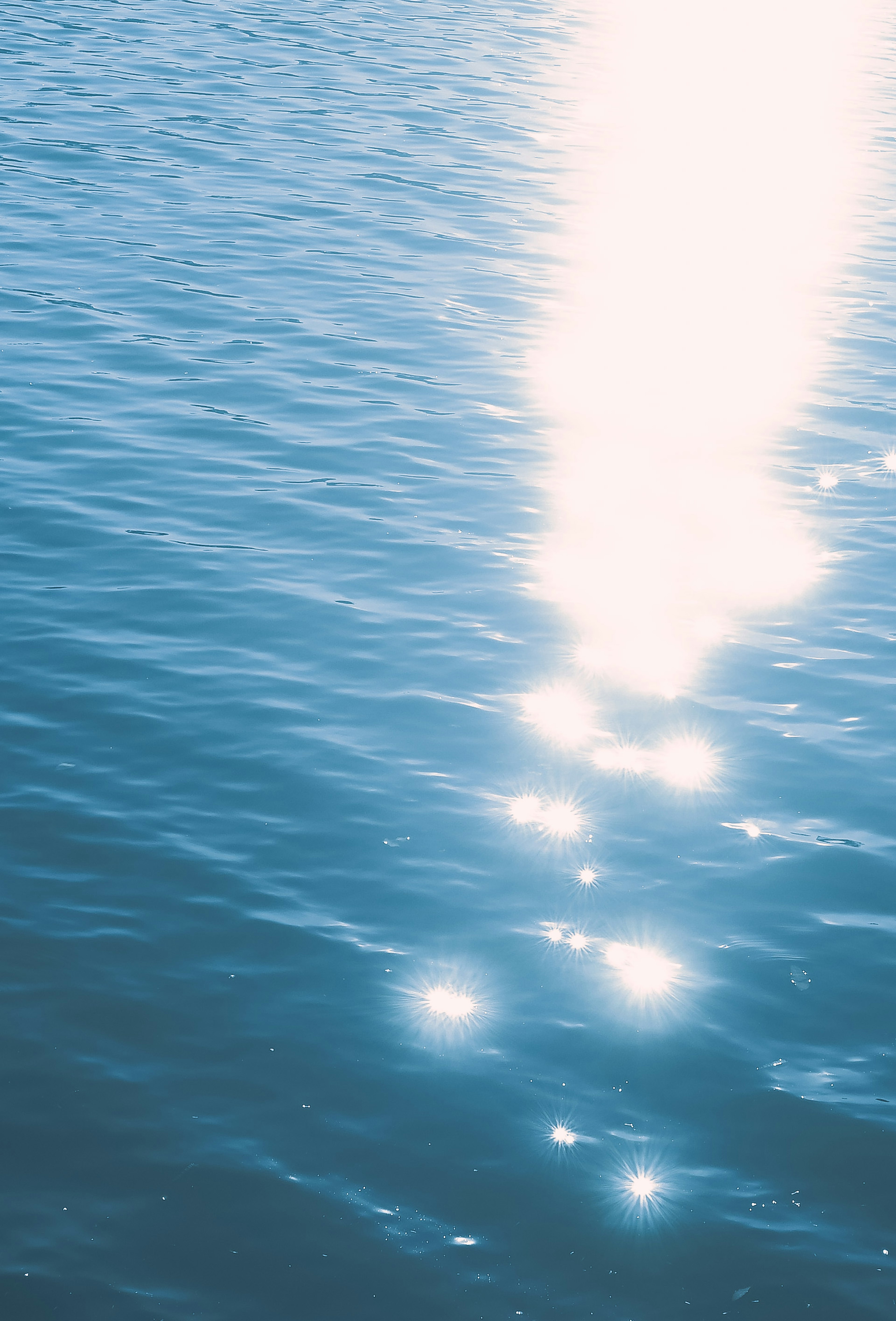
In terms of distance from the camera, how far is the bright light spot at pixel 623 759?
1420 centimetres

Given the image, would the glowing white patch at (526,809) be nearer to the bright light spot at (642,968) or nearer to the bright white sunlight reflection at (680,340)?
the bright white sunlight reflection at (680,340)

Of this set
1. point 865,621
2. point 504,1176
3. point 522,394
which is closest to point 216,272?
point 522,394

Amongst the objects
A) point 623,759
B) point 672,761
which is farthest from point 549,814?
point 672,761

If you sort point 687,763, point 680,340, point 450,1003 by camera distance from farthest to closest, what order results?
1. point 680,340
2. point 687,763
3. point 450,1003

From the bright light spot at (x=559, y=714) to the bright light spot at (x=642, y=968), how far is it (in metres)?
3.24

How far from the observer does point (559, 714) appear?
49.5ft

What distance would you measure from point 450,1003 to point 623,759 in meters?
4.21

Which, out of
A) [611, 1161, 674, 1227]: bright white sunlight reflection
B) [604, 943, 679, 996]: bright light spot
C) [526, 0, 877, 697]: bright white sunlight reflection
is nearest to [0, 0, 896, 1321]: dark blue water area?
[611, 1161, 674, 1227]: bright white sunlight reflection

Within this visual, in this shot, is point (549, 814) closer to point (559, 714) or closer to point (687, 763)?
point (687, 763)

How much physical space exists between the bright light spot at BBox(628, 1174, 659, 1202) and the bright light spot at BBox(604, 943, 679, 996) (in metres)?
1.93

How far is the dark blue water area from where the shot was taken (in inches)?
356

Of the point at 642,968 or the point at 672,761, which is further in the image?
the point at 672,761

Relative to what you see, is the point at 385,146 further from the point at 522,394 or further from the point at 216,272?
the point at 522,394

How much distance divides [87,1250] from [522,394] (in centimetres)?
1757
